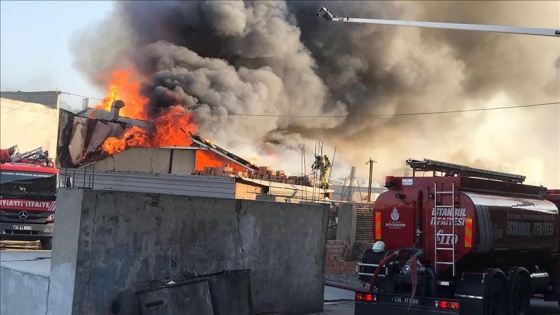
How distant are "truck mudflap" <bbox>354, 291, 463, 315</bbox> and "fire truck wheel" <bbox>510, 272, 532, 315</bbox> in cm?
148

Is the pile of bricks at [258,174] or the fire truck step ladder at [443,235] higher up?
the pile of bricks at [258,174]

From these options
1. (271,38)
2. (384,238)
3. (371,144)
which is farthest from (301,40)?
(384,238)

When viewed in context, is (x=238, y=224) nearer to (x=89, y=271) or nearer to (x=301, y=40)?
(x=89, y=271)

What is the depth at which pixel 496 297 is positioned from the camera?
24.4 feet

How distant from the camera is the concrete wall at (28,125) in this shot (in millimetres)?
27094

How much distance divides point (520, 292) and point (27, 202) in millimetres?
9800

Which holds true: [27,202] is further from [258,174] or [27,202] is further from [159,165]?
[159,165]

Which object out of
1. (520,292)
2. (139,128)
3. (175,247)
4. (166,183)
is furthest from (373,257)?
(139,128)

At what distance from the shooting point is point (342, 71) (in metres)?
28.1

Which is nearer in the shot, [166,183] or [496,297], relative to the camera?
[496,297]

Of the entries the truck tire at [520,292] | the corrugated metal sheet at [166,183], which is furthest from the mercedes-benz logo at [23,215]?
the truck tire at [520,292]

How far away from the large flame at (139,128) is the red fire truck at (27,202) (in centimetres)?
917

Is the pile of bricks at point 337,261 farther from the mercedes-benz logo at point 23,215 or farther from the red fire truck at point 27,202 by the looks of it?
the mercedes-benz logo at point 23,215

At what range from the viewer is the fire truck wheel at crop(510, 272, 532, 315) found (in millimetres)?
7758
